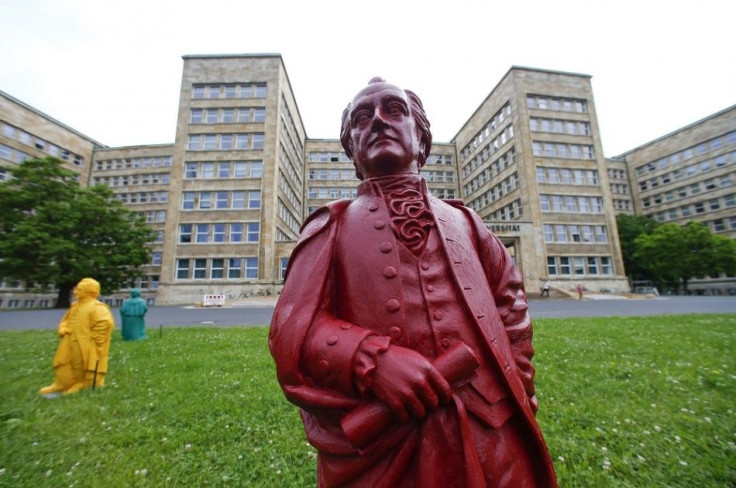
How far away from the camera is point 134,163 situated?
46062mm

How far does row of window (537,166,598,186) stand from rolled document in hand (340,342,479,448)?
3687 cm

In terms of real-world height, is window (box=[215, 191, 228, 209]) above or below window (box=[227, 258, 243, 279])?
above

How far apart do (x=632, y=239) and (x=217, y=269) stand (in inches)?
1904

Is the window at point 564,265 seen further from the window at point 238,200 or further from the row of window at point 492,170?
the window at point 238,200

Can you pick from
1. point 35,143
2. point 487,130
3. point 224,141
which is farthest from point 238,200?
point 487,130

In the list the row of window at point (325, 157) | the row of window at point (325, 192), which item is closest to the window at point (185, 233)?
the row of window at point (325, 192)

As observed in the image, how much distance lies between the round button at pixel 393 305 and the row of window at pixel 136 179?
5263 centimetres

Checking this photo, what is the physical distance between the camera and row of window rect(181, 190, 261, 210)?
29.5 m

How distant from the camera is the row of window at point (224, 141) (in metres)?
30.7

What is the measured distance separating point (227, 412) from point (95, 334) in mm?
2848

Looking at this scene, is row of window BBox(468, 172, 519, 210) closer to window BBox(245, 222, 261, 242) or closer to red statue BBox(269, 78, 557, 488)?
window BBox(245, 222, 261, 242)

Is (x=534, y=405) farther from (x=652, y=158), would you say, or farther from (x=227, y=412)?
(x=652, y=158)

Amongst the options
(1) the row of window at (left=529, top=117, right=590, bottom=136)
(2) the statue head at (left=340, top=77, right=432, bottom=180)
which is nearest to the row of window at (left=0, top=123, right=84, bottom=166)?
(2) the statue head at (left=340, top=77, right=432, bottom=180)

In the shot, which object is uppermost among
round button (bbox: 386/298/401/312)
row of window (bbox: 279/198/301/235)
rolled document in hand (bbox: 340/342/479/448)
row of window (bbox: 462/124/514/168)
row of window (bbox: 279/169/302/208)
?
row of window (bbox: 462/124/514/168)
